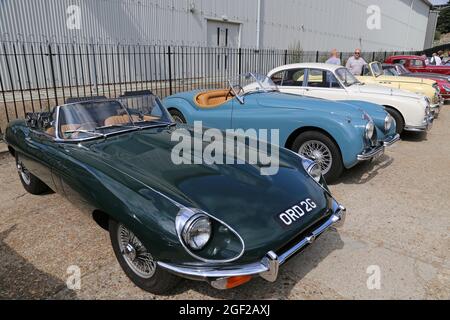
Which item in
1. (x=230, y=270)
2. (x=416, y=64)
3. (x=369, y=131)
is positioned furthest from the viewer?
(x=416, y=64)

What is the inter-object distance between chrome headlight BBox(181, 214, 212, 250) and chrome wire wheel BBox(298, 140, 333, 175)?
3.07 metres

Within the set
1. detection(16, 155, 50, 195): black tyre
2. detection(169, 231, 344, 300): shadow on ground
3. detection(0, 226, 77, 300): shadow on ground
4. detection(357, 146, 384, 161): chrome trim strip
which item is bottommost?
detection(169, 231, 344, 300): shadow on ground

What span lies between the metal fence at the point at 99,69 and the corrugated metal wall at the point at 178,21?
0.36m

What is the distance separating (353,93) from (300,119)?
297cm

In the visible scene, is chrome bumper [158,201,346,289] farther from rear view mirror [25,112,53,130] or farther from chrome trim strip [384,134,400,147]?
chrome trim strip [384,134,400,147]

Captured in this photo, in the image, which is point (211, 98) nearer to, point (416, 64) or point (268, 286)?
point (268, 286)

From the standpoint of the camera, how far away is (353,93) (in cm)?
742

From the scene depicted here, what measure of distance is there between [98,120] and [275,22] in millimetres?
16345

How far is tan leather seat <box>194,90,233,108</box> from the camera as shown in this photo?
20.3 ft

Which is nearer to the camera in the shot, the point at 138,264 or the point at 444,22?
the point at 138,264

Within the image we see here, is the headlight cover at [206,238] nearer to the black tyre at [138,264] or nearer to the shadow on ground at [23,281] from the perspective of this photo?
the black tyre at [138,264]

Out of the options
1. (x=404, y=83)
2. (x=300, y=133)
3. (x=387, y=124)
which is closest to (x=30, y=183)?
(x=300, y=133)

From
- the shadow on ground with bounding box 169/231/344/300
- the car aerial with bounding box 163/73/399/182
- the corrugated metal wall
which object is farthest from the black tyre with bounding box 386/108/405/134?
the corrugated metal wall

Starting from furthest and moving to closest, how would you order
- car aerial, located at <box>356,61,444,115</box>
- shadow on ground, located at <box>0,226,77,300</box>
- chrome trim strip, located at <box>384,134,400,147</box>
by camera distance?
car aerial, located at <box>356,61,444,115</box> < chrome trim strip, located at <box>384,134,400,147</box> < shadow on ground, located at <box>0,226,77,300</box>
